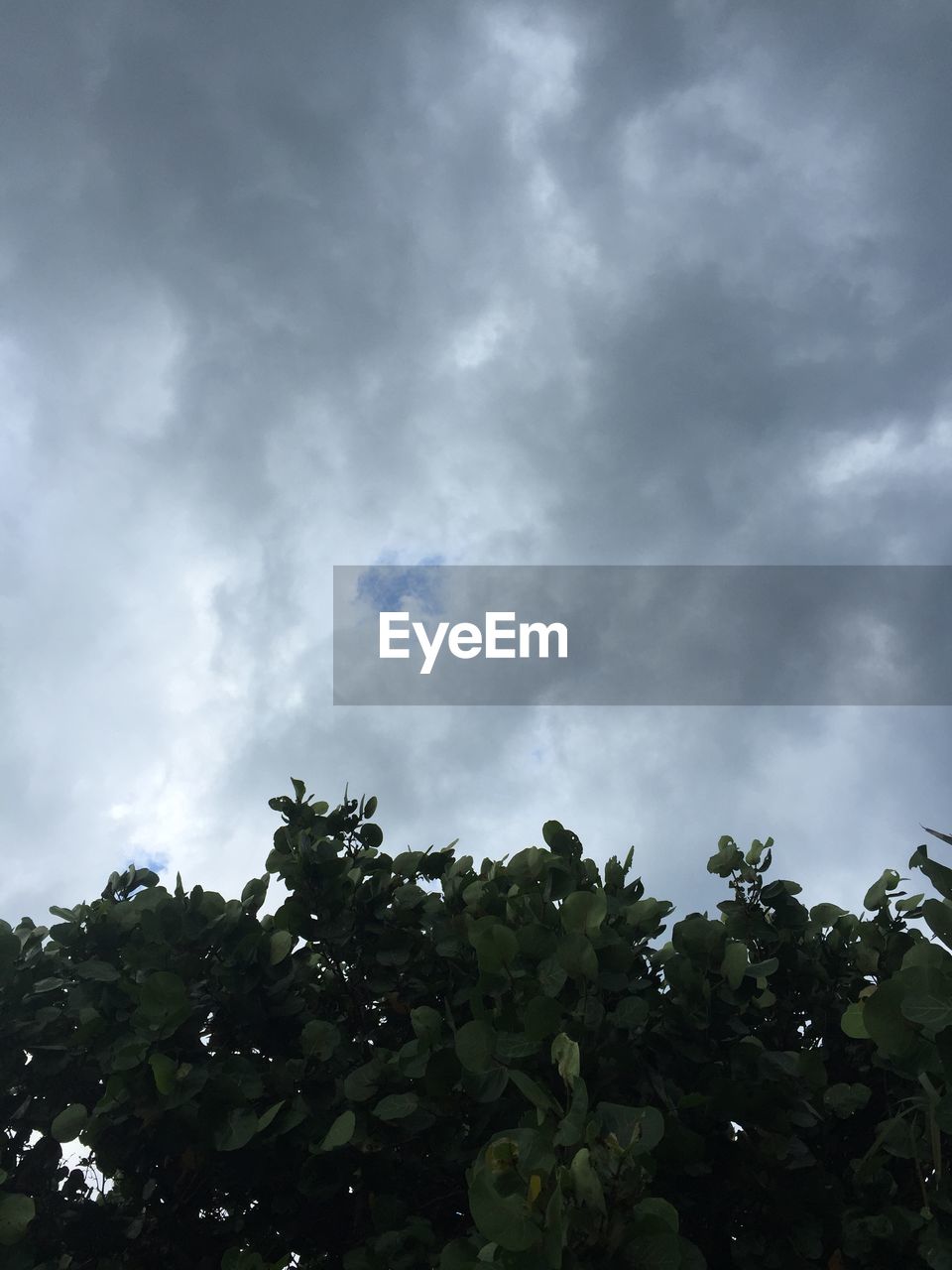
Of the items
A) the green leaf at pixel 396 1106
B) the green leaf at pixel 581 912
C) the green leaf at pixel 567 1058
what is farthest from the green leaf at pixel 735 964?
the green leaf at pixel 567 1058

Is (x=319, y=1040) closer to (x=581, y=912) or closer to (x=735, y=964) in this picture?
(x=581, y=912)

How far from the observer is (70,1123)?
13.4 ft

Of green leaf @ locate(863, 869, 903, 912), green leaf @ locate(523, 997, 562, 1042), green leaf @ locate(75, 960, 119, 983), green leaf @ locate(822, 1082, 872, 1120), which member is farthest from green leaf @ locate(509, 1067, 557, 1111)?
green leaf @ locate(863, 869, 903, 912)

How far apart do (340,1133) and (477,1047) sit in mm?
766

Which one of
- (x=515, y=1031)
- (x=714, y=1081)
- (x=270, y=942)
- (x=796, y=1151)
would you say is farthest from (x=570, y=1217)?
(x=270, y=942)

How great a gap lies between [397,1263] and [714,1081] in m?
1.34

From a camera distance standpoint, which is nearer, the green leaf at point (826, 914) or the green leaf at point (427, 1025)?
the green leaf at point (427, 1025)

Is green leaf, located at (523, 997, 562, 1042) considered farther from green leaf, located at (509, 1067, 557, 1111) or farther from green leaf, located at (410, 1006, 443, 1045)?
green leaf, located at (410, 1006, 443, 1045)

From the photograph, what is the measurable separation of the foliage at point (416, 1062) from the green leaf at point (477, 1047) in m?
0.01

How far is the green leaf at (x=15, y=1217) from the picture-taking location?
12.1 feet

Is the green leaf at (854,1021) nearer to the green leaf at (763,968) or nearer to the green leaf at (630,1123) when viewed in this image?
the green leaf at (630,1123)

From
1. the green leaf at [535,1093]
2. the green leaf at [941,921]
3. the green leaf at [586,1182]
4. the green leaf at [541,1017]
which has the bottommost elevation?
the green leaf at [586,1182]

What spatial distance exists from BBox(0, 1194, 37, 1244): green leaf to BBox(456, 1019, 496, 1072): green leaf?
1.82 meters

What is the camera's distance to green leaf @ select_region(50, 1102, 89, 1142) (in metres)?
4.09
